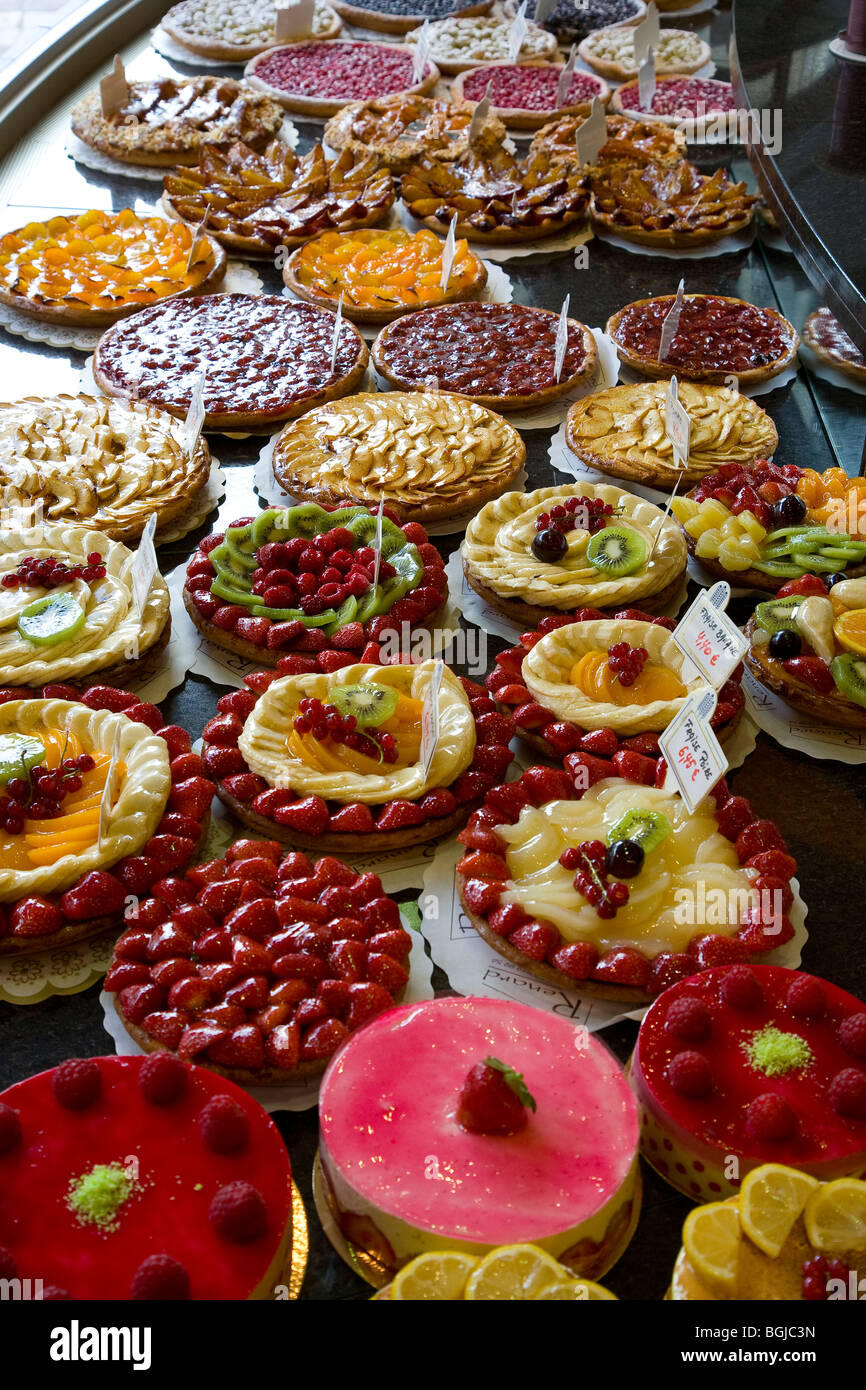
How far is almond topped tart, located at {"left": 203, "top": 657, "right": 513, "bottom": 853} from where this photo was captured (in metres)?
2.92

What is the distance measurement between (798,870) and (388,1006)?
44.6 inches

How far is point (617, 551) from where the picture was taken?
12.3ft

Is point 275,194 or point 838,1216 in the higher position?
point 275,194

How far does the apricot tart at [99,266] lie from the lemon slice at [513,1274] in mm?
4184

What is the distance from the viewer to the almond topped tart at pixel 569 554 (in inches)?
143

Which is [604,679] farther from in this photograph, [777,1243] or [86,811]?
[777,1243]

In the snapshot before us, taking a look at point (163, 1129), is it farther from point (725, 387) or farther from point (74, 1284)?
point (725, 387)

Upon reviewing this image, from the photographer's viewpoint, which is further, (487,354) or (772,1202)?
(487,354)

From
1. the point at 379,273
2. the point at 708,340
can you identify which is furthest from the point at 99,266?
the point at 708,340

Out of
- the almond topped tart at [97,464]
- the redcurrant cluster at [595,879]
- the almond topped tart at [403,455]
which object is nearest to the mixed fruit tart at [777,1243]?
the redcurrant cluster at [595,879]

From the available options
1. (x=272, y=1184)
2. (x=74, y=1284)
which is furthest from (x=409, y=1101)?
(x=74, y=1284)

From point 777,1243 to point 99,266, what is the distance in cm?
473

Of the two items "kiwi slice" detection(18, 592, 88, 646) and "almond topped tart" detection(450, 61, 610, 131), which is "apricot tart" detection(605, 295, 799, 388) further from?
"kiwi slice" detection(18, 592, 88, 646)
